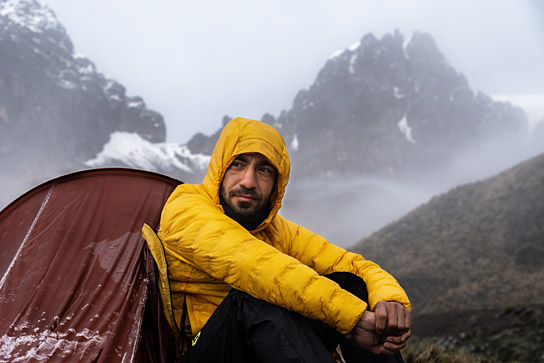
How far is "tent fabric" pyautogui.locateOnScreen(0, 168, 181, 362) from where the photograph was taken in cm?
208

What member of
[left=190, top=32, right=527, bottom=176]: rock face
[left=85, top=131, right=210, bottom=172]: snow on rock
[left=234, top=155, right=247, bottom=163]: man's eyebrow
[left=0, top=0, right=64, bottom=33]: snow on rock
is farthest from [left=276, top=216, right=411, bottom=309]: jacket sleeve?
[left=0, top=0, right=64, bottom=33]: snow on rock

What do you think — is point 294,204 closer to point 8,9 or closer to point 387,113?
point 387,113

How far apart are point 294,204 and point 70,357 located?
4319 inches

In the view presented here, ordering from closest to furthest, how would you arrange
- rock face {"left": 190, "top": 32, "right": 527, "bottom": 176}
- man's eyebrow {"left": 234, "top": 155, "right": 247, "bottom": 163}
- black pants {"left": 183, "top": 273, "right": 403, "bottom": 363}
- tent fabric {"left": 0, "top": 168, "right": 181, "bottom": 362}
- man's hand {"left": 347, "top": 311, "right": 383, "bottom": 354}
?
black pants {"left": 183, "top": 273, "right": 403, "bottom": 363}, man's hand {"left": 347, "top": 311, "right": 383, "bottom": 354}, tent fabric {"left": 0, "top": 168, "right": 181, "bottom": 362}, man's eyebrow {"left": 234, "top": 155, "right": 247, "bottom": 163}, rock face {"left": 190, "top": 32, "right": 527, "bottom": 176}

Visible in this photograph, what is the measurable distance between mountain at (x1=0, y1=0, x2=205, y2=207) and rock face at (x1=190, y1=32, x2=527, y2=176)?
221 ft

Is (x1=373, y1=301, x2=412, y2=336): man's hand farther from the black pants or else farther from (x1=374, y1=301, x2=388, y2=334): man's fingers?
the black pants

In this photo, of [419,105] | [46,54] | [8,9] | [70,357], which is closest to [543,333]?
[70,357]

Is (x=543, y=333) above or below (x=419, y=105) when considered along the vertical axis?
below

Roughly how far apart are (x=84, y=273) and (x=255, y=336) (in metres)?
1.46

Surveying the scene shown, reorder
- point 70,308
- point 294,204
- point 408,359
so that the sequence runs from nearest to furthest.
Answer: point 70,308, point 408,359, point 294,204

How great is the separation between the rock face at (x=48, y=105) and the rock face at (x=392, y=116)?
7608cm

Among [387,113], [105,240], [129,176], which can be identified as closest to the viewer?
[105,240]

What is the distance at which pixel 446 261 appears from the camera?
1697 centimetres

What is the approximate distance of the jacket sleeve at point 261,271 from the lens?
178 cm
